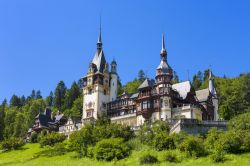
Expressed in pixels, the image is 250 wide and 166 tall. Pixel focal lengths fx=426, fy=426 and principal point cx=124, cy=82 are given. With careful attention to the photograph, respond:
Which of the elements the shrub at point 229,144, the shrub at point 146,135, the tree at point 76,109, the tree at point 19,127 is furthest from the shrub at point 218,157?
the tree at point 19,127

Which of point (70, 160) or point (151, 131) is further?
point (151, 131)

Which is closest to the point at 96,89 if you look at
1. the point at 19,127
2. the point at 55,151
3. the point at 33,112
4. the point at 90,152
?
the point at 55,151

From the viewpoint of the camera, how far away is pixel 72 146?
69500 mm

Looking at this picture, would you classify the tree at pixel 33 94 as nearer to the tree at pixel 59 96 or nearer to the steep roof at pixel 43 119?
the tree at pixel 59 96

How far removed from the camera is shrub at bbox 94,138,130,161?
193 feet

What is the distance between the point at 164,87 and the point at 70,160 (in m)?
25.5

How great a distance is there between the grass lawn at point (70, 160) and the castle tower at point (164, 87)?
798 inches

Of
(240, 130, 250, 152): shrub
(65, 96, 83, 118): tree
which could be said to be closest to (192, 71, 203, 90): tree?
(65, 96, 83, 118): tree

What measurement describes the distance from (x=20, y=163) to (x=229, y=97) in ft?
173

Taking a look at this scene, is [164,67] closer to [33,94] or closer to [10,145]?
[10,145]

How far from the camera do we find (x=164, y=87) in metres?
79.9

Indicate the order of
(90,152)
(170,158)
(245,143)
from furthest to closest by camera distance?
(90,152), (245,143), (170,158)

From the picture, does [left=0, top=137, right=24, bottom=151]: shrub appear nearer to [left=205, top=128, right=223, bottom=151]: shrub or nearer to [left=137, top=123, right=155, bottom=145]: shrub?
[left=137, top=123, right=155, bottom=145]: shrub

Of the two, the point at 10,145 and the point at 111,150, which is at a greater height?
the point at 10,145
